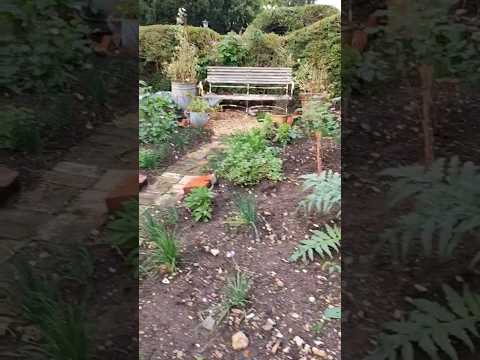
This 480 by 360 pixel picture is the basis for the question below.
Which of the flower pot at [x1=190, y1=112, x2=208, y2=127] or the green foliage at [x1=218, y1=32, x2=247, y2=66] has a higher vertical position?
the green foliage at [x1=218, y1=32, x2=247, y2=66]

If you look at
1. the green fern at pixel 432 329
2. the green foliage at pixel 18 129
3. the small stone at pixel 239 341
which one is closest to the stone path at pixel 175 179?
the green foliage at pixel 18 129

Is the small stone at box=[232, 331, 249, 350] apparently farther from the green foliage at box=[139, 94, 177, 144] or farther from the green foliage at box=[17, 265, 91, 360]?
the green foliage at box=[139, 94, 177, 144]

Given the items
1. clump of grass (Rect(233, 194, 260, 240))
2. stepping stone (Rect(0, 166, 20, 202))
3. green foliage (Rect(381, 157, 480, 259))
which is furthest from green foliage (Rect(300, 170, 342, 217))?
stepping stone (Rect(0, 166, 20, 202))

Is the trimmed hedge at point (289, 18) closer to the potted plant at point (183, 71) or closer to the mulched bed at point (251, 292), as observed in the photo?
the potted plant at point (183, 71)

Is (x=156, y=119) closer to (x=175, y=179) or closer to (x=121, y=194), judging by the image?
(x=175, y=179)

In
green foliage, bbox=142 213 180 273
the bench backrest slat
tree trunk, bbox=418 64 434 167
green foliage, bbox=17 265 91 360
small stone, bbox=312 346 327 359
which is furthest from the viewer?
tree trunk, bbox=418 64 434 167

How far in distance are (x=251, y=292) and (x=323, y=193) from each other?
1.19 ft

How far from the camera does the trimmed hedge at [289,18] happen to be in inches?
60.6

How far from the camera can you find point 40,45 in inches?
55.9

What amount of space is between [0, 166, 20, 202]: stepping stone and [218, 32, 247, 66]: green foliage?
0.66 m

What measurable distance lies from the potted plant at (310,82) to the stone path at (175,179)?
12.5 inches

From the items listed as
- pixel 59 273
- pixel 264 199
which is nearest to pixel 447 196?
pixel 264 199

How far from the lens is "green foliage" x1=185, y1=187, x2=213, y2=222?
1621 mm

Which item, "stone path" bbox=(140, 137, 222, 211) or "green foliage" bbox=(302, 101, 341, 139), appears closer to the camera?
"stone path" bbox=(140, 137, 222, 211)
